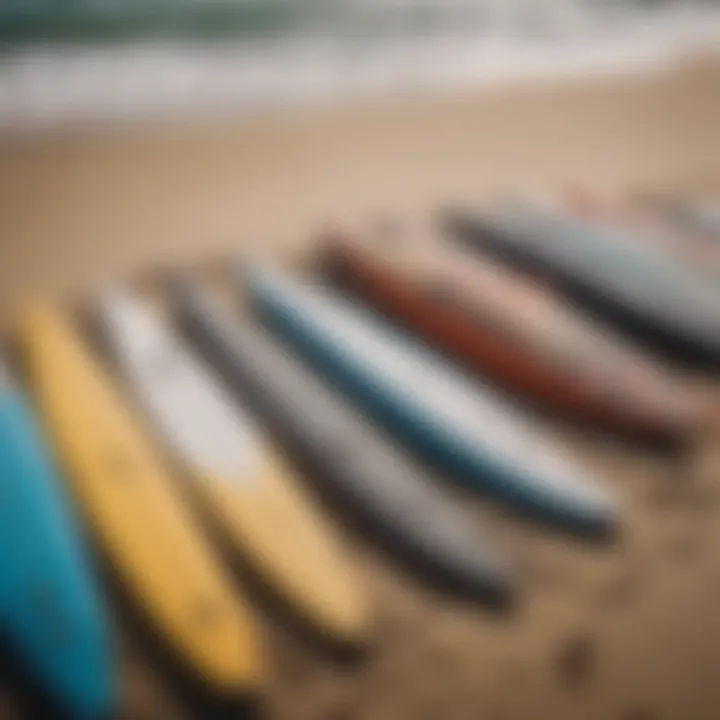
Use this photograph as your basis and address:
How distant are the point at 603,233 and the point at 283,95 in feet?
0.84

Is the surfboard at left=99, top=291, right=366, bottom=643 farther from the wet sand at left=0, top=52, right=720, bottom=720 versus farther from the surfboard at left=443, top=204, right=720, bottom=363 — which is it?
the surfboard at left=443, top=204, right=720, bottom=363

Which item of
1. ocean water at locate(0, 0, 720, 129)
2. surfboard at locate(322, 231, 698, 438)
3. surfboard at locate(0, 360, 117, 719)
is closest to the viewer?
surfboard at locate(0, 360, 117, 719)

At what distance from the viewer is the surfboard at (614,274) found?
47cm

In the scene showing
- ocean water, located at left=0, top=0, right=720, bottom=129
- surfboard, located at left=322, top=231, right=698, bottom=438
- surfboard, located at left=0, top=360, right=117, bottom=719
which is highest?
ocean water, located at left=0, top=0, right=720, bottom=129

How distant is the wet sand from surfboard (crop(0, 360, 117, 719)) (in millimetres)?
14

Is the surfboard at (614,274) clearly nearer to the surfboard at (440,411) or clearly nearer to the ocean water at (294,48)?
the surfboard at (440,411)

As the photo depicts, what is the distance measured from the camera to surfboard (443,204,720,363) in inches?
18.7

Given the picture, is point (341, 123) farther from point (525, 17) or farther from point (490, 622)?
point (490, 622)

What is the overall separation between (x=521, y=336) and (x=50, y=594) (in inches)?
8.3

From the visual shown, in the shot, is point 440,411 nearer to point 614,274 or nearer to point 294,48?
point 614,274

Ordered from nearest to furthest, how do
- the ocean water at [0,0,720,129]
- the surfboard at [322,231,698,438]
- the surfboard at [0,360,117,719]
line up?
the surfboard at [0,360,117,719] < the surfboard at [322,231,698,438] < the ocean water at [0,0,720,129]

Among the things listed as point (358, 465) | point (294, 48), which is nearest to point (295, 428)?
point (358, 465)

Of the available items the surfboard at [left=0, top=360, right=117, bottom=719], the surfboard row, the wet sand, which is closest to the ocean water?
the wet sand

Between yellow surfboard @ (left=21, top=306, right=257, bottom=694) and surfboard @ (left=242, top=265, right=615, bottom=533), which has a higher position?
surfboard @ (left=242, top=265, right=615, bottom=533)
